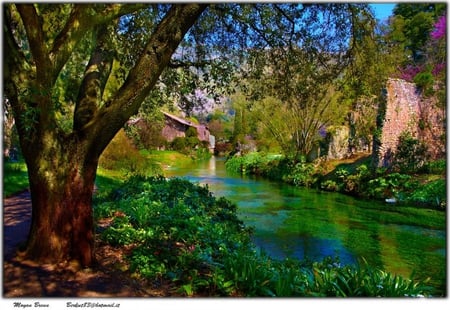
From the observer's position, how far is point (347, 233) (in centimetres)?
1194

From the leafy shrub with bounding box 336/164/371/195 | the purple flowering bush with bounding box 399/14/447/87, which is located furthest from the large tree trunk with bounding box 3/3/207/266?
the purple flowering bush with bounding box 399/14/447/87

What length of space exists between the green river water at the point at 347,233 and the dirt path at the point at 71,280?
4.41 m

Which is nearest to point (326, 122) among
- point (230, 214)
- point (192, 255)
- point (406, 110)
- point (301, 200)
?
point (406, 110)

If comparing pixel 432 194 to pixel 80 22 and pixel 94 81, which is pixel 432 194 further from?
pixel 80 22

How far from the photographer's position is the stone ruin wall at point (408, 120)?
20.5 m

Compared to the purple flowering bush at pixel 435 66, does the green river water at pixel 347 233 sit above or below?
below

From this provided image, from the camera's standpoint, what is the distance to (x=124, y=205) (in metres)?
9.51

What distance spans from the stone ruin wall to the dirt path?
17.1 metres

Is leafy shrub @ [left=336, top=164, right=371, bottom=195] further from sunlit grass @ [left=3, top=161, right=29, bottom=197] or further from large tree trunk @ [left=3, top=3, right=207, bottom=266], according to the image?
large tree trunk @ [left=3, top=3, right=207, bottom=266]

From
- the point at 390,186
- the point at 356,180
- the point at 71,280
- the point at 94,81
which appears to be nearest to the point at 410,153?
the point at 390,186

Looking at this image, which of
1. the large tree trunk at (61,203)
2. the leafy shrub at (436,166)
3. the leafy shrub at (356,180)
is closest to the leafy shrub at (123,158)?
the leafy shrub at (356,180)

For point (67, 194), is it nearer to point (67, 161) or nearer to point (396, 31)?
point (67, 161)

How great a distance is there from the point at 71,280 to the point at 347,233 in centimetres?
856

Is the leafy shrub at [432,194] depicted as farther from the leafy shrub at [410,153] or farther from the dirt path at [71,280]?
the dirt path at [71,280]
